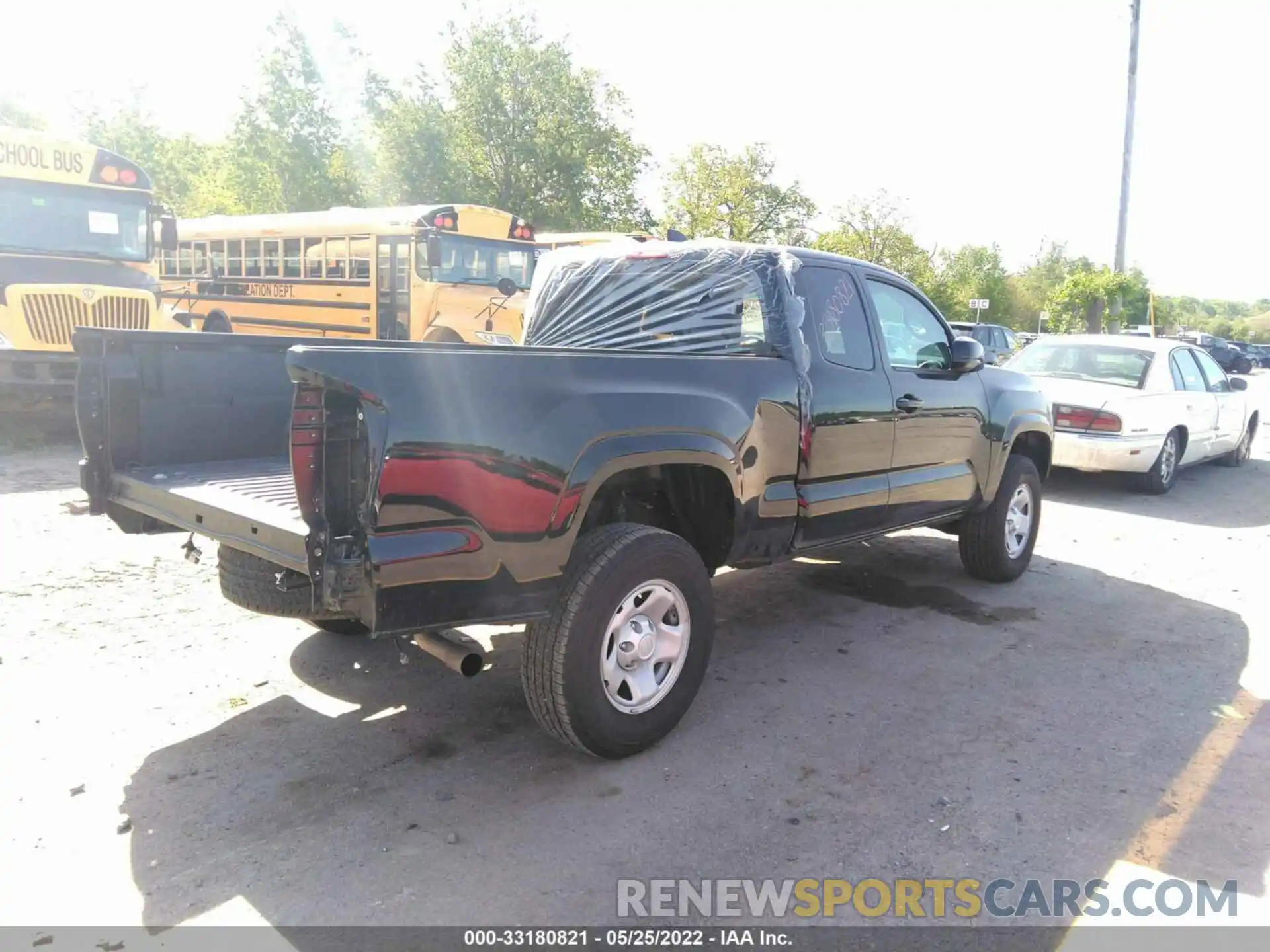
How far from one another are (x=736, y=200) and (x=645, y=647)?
28.6 metres

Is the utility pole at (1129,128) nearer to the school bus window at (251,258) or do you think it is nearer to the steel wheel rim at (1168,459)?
the steel wheel rim at (1168,459)

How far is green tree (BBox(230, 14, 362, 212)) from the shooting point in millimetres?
29359

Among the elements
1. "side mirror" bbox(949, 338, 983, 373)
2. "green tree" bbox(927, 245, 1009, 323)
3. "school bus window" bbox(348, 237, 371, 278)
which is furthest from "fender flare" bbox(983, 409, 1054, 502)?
"green tree" bbox(927, 245, 1009, 323)

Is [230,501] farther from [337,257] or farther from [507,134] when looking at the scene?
[507,134]

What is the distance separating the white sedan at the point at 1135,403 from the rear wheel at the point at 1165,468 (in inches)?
0.4

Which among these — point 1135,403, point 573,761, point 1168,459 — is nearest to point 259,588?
point 573,761

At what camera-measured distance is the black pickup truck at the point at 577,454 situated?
9.51 ft

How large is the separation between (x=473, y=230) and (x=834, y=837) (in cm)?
1261

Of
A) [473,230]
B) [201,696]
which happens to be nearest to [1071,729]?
[201,696]

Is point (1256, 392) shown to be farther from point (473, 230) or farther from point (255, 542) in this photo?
point (255, 542)

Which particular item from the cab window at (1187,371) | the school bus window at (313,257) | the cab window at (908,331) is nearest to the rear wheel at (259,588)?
the cab window at (908,331)

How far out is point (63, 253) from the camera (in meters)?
10.6

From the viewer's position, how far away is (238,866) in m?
2.89

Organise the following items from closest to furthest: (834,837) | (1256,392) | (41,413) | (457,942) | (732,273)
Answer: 1. (457,942)
2. (834,837)
3. (732,273)
4. (41,413)
5. (1256,392)
